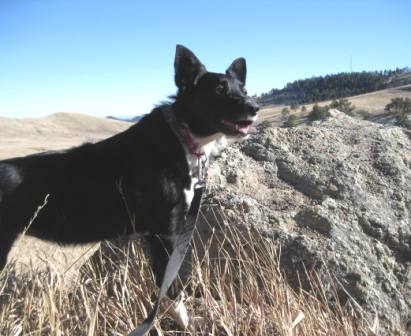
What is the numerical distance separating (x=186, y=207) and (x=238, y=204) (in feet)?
1.25

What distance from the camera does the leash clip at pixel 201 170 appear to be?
9.94ft

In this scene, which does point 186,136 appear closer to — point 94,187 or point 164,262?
point 94,187

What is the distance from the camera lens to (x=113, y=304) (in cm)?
270

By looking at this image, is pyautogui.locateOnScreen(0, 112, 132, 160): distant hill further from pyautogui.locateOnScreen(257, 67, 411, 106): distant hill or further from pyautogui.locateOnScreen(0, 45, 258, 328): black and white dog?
pyautogui.locateOnScreen(0, 45, 258, 328): black and white dog

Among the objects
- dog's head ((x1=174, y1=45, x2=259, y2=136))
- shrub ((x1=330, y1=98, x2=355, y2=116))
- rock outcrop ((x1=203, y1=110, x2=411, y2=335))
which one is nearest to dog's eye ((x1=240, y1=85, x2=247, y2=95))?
dog's head ((x1=174, y1=45, x2=259, y2=136))

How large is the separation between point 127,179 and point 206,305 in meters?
1.07

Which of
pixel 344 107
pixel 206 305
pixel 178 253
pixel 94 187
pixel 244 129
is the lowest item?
pixel 344 107

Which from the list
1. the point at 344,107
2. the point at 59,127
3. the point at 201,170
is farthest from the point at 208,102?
the point at 59,127

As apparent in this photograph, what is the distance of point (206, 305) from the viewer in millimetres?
2686

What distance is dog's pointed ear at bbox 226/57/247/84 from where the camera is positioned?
376 centimetres

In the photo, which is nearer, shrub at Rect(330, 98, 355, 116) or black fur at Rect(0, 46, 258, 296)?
black fur at Rect(0, 46, 258, 296)

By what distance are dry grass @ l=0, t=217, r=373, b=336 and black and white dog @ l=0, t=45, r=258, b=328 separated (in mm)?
312

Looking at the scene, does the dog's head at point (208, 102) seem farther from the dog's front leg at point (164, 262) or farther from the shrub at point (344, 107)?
the shrub at point (344, 107)

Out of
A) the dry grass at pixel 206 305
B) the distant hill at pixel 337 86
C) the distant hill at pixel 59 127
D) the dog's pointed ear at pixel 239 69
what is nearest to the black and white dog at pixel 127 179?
the dry grass at pixel 206 305
